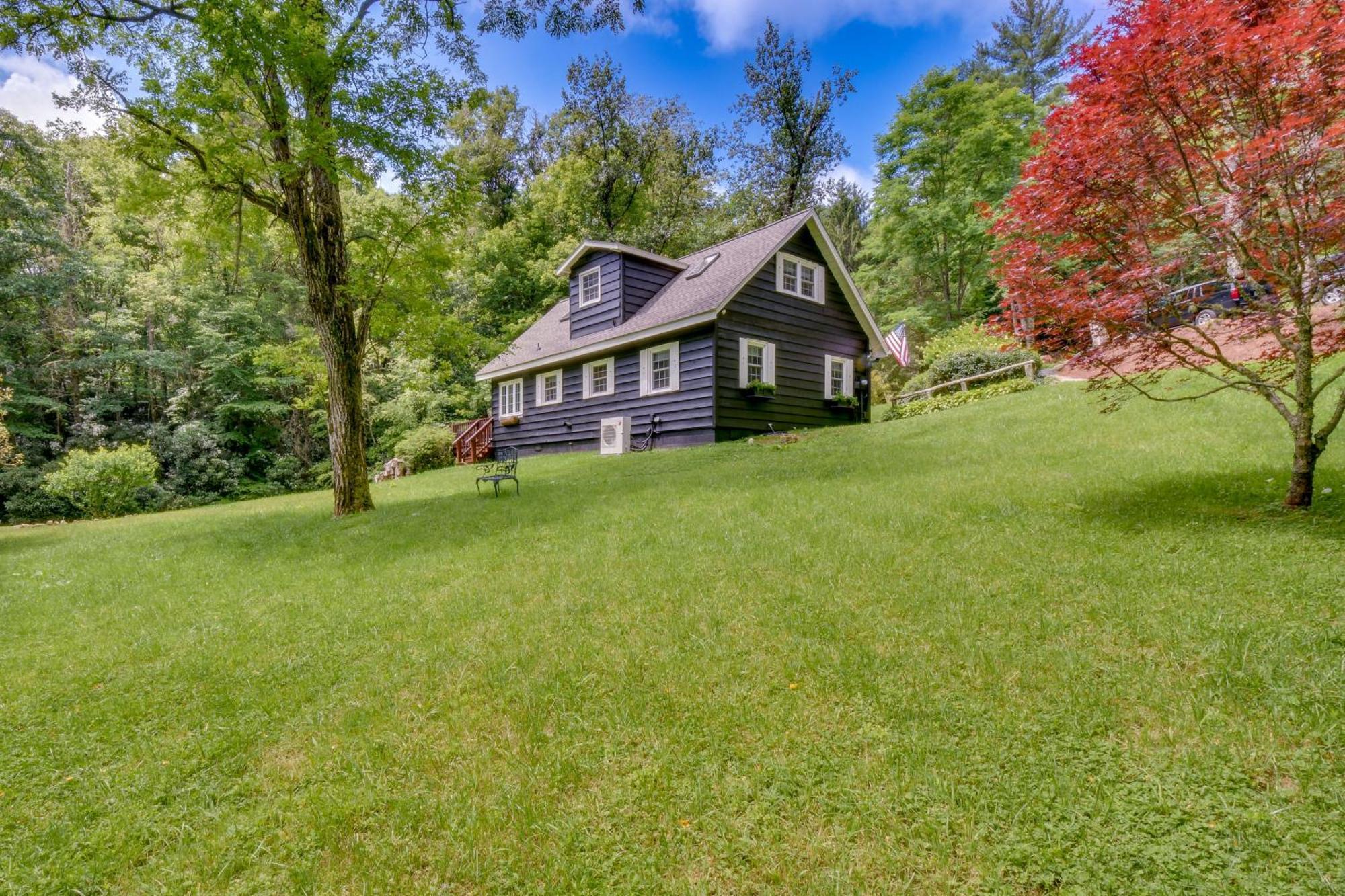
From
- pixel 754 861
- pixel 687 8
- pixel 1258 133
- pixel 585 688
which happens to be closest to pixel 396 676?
pixel 585 688

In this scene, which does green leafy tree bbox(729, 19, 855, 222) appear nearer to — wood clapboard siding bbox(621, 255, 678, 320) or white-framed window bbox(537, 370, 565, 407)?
wood clapboard siding bbox(621, 255, 678, 320)

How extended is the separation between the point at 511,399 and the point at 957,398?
14869 millimetres

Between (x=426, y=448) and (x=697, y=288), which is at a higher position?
(x=697, y=288)

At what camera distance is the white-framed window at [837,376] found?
631 inches

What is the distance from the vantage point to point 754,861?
6.48 feet

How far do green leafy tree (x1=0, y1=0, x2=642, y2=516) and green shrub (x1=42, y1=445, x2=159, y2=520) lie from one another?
391 inches

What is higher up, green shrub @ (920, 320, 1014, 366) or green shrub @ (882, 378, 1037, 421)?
green shrub @ (920, 320, 1014, 366)

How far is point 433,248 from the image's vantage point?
9336 mm

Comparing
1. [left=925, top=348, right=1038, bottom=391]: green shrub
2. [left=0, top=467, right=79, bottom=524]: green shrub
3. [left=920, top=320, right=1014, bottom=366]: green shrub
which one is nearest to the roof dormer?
[left=925, top=348, right=1038, bottom=391]: green shrub

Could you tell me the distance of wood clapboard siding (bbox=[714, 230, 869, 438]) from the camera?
13672 millimetres

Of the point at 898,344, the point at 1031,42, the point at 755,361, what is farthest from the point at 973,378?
the point at 1031,42

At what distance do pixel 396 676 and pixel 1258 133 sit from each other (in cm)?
741

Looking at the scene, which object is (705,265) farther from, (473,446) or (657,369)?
(473,446)

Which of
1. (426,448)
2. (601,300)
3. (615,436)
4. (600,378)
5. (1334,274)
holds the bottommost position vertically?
(426,448)
